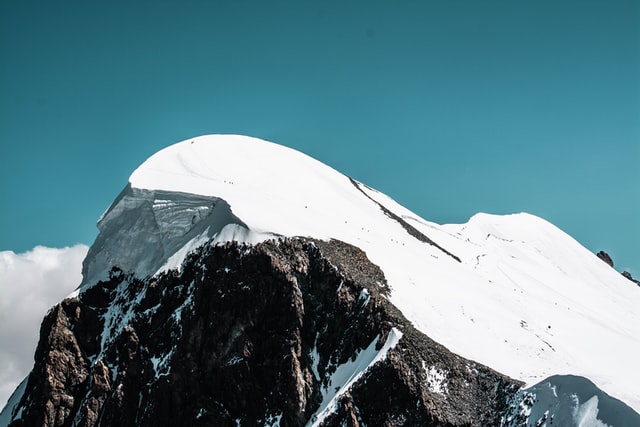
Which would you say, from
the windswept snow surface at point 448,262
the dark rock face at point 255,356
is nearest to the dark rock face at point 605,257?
the windswept snow surface at point 448,262

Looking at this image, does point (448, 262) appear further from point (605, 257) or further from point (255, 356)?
point (605, 257)

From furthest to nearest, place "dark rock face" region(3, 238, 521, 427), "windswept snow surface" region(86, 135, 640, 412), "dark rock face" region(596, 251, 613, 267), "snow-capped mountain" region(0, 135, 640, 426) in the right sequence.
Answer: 1. "dark rock face" region(596, 251, 613, 267)
2. "windswept snow surface" region(86, 135, 640, 412)
3. "snow-capped mountain" region(0, 135, 640, 426)
4. "dark rock face" region(3, 238, 521, 427)

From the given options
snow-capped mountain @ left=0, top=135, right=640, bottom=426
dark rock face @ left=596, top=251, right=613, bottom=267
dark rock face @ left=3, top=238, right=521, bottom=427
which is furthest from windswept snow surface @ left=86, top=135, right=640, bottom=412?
dark rock face @ left=596, top=251, right=613, bottom=267

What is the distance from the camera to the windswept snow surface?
152ft

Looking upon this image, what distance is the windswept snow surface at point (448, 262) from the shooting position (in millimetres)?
46375

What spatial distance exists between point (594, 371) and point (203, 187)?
1349 inches

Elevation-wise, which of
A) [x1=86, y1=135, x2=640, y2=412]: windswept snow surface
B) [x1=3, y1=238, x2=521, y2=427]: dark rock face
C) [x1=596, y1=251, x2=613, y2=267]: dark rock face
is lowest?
[x1=3, y1=238, x2=521, y2=427]: dark rock face

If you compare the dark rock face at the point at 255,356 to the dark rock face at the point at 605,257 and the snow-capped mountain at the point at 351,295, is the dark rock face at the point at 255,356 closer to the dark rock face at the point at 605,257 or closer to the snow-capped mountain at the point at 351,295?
the snow-capped mountain at the point at 351,295

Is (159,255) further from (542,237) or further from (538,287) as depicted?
(542,237)

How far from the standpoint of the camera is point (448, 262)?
2359 inches

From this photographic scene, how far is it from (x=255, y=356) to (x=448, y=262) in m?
21.4

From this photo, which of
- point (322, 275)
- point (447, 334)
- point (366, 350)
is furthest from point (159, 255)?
point (447, 334)

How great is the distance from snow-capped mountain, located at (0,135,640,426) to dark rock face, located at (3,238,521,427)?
0.50ft

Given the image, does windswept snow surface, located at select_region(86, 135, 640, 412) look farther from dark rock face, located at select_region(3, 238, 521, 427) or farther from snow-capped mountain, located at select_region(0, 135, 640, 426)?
dark rock face, located at select_region(3, 238, 521, 427)
